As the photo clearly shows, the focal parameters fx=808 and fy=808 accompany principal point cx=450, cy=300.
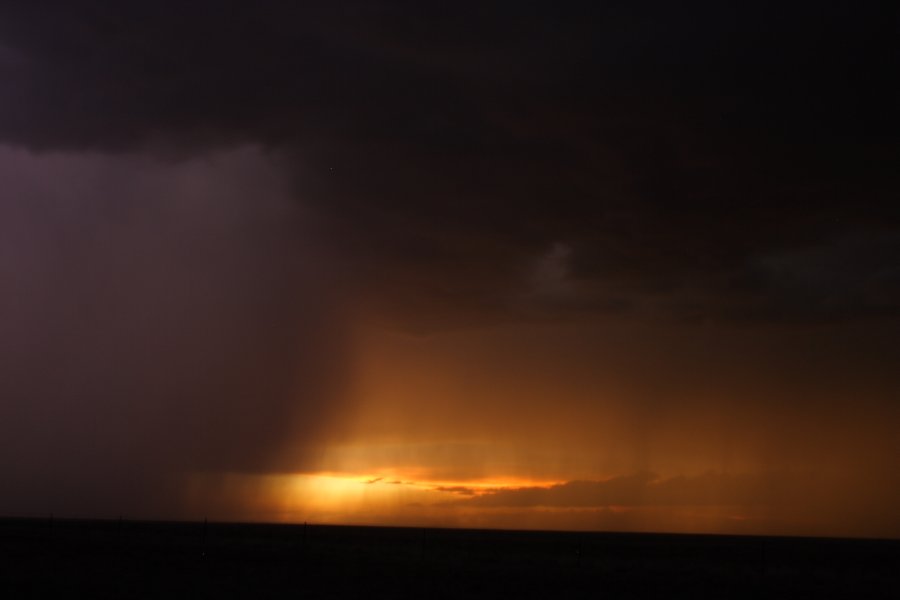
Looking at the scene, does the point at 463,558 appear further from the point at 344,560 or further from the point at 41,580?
the point at 41,580

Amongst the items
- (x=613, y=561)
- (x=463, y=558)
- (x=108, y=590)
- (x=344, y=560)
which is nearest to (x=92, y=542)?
(x=344, y=560)

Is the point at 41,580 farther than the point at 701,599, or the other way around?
the point at 701,599

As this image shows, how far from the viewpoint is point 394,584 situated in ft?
138

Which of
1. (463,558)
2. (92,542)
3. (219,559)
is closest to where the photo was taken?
(219,559)

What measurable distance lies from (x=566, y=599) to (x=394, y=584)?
895cm

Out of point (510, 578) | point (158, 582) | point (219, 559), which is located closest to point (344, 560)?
point (219, 559)

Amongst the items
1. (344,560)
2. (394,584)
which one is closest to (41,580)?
(394,584)

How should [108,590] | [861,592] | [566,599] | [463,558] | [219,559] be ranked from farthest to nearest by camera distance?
[463,558]
[219,559]
[861,592]
[566,599]
[108,590]

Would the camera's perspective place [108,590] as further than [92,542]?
No

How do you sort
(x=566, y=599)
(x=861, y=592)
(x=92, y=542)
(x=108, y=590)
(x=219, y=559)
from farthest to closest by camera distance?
(x=92, y=542) → (x=219, y=559) → (x=861, y=592) → (x=566, y=599) → (x=108, y=590)

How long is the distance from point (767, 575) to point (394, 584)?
1123 inches

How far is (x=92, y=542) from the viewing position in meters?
68.9

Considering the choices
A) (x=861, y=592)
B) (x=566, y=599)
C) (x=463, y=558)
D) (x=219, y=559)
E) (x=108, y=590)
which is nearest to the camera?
(x=108, y=590)

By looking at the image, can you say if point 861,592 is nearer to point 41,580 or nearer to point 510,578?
point 510,578
